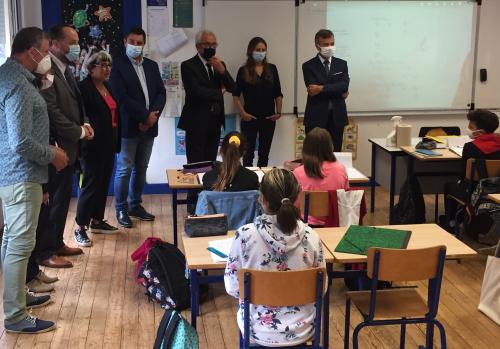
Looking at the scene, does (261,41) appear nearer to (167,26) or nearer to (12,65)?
(167,26)

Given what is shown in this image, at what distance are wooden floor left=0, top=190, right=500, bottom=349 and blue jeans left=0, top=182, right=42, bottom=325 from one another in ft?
0.64

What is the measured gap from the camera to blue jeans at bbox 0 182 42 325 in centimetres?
340

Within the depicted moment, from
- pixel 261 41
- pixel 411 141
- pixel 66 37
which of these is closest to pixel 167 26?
pixel 261 41

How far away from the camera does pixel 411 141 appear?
19.1ft

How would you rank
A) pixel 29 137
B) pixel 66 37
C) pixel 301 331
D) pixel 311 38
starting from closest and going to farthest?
pixel 301 331 → pixel 29 137 → pixel 66 37 → pixel 311 38

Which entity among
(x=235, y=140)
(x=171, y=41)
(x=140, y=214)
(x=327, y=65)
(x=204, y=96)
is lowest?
(x=140, y=214)

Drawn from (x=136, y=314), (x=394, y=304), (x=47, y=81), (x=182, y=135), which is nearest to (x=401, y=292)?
(x=394, y=304)

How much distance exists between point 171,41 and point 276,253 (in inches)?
170

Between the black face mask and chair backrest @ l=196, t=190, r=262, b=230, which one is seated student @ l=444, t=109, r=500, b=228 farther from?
the black face mask

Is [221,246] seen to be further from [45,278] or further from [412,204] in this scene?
[412,204]

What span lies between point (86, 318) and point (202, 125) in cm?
245

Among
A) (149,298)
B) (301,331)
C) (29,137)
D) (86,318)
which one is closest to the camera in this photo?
(301,331)

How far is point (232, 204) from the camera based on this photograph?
12.3ft

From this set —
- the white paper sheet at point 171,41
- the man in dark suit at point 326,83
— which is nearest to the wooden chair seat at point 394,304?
the man in dark suit at point 326,83
